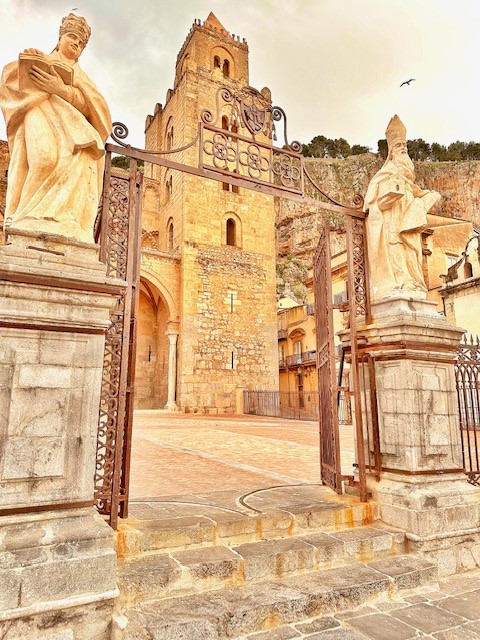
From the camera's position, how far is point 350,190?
178 feet

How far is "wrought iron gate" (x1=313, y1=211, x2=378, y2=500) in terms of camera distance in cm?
429

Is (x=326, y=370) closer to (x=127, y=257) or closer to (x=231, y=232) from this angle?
(x=127, y=257)

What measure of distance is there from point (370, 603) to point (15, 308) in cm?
304

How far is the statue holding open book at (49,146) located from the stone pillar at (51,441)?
0.71ft

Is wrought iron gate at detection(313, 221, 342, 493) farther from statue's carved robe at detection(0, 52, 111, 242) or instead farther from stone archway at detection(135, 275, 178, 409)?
stone archway at detection(135, 275, 178, 409)

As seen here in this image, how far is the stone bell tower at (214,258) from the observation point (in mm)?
21734

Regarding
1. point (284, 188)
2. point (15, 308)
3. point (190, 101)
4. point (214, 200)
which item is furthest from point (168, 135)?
point (15, 308)

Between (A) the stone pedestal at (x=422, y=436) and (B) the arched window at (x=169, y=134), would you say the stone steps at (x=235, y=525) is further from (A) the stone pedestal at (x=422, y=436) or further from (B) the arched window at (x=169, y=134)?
Answer: (B) the arched window at (x=169, y=134)

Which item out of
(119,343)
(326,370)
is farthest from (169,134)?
(119,343)

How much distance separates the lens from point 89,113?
3277 millimetres

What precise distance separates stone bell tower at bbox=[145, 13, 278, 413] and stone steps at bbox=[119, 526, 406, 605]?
17.8 meters

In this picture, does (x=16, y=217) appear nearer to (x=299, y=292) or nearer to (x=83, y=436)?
(x=83, y=436)

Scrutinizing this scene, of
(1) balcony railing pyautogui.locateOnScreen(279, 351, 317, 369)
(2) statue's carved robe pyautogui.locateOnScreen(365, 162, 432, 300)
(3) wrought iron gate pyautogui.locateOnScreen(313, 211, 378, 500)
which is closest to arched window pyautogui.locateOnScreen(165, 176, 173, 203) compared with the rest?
(1) balcony railing pyautogui.locateOnScreen(279, 351, 317, 369)

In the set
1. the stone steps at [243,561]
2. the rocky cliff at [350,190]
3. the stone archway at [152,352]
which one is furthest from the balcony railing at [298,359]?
the stone steps at [243,561]
